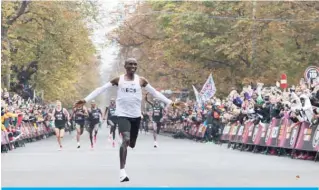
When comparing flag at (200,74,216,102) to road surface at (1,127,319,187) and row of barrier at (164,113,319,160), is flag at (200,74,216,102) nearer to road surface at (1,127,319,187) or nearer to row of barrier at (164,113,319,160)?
row of barrier at (164,113,319,160)

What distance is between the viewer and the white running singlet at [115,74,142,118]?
12.7 m

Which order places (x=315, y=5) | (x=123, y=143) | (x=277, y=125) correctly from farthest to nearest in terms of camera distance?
(x=315, y=5), (x=277, y=125), (x=123, y=143)

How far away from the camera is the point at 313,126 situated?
66.4 ft

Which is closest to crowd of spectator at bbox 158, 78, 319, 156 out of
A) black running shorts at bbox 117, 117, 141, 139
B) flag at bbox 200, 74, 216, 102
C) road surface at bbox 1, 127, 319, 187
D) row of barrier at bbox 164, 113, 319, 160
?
row of barrier at bbox 164, 113, 319, 160

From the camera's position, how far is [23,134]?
36125mm

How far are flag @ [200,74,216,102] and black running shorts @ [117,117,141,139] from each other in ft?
88.1

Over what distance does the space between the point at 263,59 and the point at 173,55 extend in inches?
338

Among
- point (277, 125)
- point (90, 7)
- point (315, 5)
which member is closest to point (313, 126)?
point (277, 125)

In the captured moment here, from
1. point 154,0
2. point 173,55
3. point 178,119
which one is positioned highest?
point 154,0

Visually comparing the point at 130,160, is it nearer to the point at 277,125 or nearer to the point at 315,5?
the point at 277,125

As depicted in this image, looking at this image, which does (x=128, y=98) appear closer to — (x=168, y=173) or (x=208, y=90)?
(x=168, y=173)

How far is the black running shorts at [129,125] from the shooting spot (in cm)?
1277

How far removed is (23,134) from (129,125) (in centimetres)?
2399

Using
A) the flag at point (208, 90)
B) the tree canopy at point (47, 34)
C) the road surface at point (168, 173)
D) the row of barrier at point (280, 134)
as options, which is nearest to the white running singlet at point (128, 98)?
the road surface at point (168, 173)
